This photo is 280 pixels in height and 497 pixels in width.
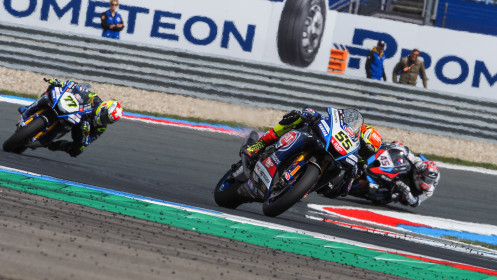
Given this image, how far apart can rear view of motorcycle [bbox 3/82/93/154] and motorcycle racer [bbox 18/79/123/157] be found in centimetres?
3

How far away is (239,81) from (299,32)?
1.80 metres

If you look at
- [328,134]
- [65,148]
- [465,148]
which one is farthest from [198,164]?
[465,148]

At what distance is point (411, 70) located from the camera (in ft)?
51.3

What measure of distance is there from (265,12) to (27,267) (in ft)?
42.9

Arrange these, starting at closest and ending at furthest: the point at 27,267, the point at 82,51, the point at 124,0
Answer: the point at 27,267
the point at 82,51
the point at 124,0

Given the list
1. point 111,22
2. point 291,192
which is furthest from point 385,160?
point 111,22

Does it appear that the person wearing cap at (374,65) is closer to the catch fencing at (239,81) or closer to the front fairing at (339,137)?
the catch fencing at (239,81)

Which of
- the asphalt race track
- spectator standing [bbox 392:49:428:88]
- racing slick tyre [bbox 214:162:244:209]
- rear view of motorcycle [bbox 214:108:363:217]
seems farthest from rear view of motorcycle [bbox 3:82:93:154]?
spectator standing [bbox 392:49:428:88]

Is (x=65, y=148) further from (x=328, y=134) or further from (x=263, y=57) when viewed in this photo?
(x=263, y=57)

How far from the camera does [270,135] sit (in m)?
8.17

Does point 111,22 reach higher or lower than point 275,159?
higher

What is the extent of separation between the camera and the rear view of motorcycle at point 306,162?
7531 millimetres

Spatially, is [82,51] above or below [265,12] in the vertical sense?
below

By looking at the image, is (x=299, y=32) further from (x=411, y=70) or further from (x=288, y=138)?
(x=288, y=138)
